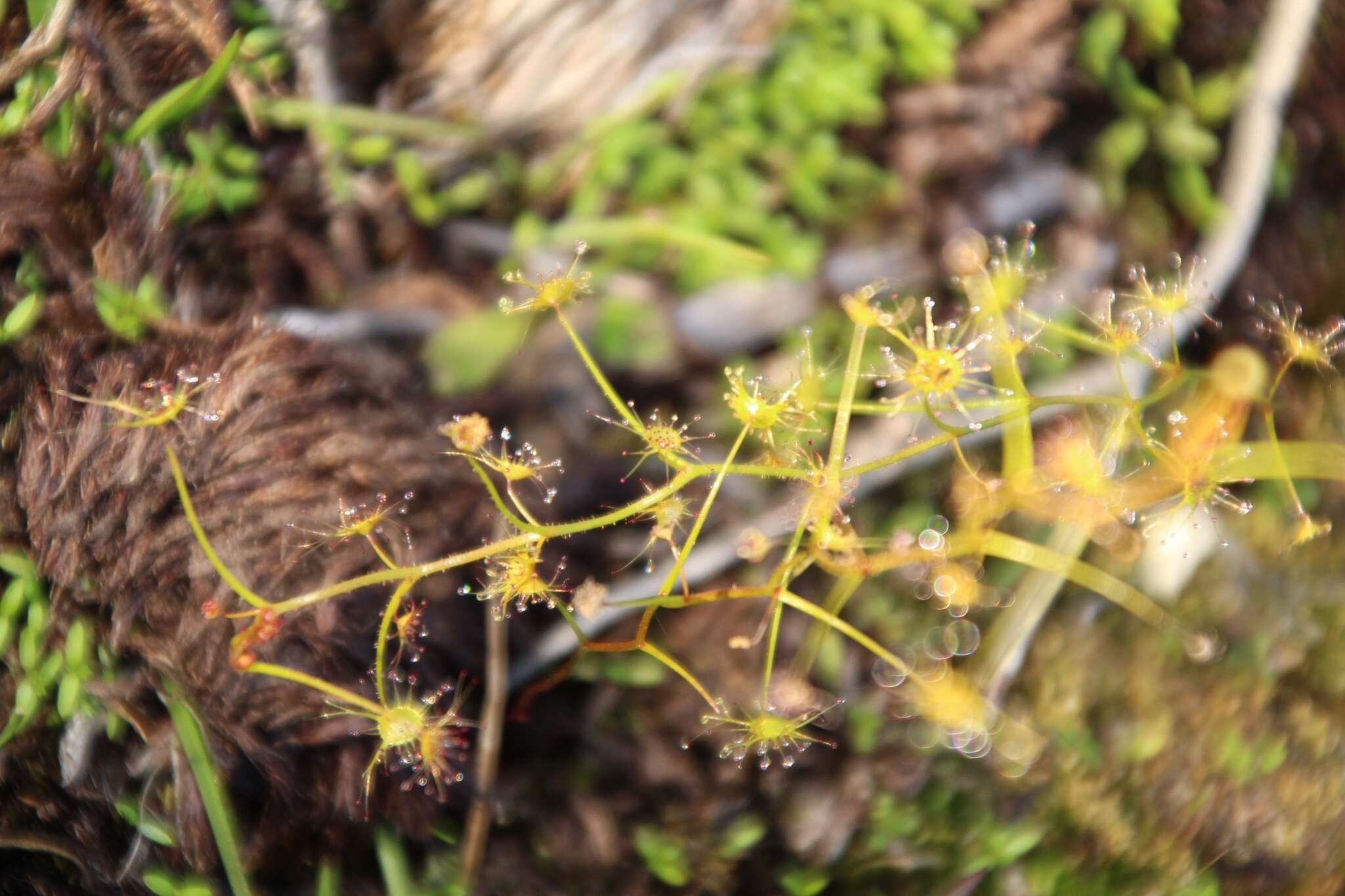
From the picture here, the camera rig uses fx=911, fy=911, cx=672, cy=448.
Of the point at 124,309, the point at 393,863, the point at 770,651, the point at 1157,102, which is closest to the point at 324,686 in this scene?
the point at 393,863

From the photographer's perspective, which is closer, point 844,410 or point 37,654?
point 844,410

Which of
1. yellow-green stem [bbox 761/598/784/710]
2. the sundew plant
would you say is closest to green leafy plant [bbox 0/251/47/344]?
the sundew plant

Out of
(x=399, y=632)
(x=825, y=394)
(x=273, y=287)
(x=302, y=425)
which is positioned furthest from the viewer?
(x=273, y=287)

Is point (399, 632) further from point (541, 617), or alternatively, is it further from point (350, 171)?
point (350, 171)

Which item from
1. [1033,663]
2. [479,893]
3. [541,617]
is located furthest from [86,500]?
[1033,663]

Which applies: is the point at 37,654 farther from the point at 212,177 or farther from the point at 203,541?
the point at 212,177
